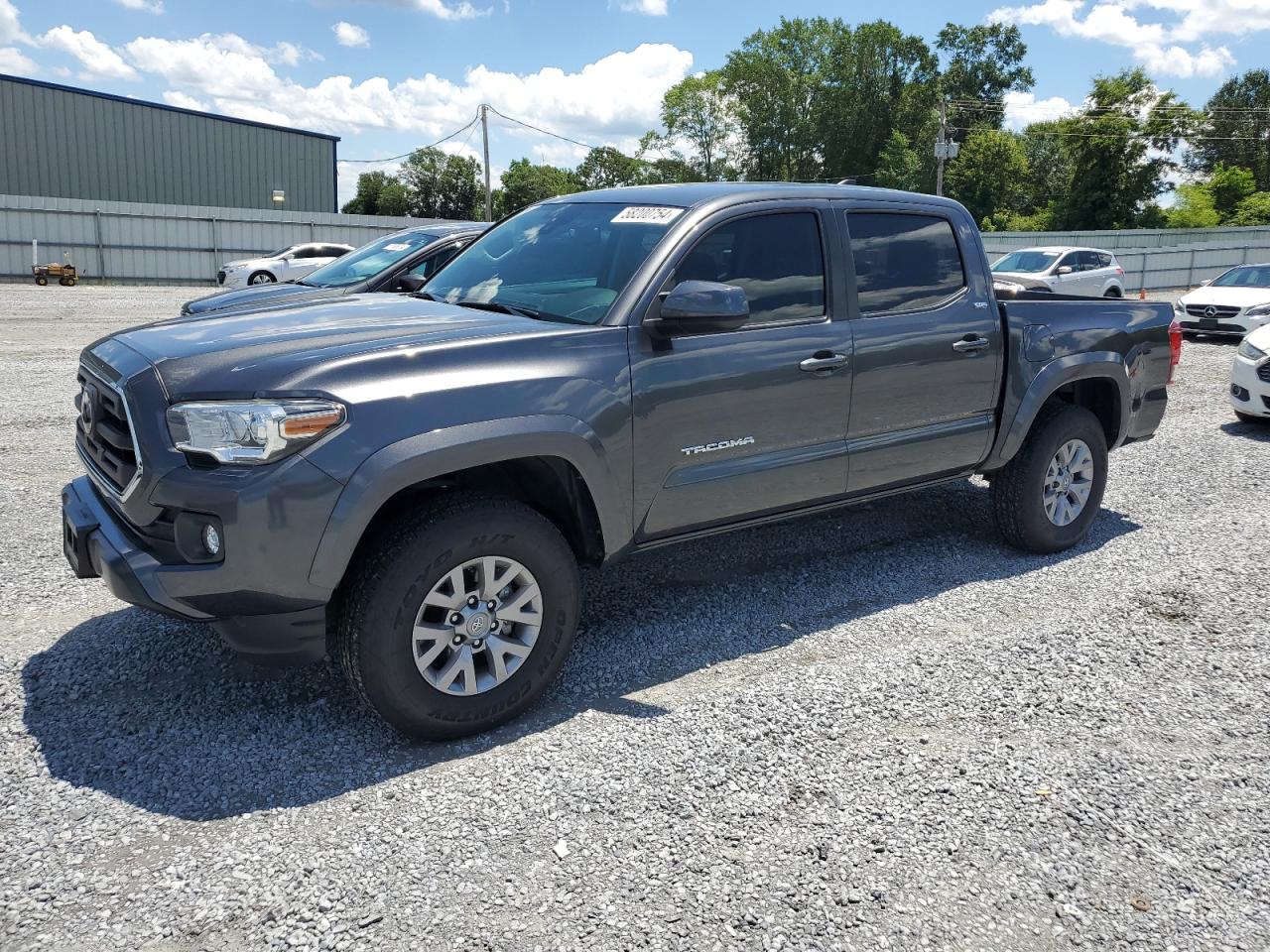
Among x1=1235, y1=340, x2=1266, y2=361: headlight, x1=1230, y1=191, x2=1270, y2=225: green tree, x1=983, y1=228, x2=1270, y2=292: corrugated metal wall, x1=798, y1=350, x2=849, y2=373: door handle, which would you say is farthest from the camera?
x1=1230, y1=191, x2=1270, y2=225: green tree

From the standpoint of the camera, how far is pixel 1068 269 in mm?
22062

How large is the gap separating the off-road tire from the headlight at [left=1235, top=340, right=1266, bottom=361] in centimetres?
875

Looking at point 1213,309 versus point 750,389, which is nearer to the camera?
point 750,389

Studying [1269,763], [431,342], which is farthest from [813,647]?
[431,342]

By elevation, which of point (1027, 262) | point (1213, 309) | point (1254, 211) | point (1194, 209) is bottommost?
point (1213, 309)

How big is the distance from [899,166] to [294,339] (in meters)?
78.7

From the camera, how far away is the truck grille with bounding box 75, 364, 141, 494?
3.30m

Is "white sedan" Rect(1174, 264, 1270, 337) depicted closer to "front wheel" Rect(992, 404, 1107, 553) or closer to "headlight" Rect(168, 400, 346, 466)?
"front wheel" Rect(992, 404, 1107, 553)

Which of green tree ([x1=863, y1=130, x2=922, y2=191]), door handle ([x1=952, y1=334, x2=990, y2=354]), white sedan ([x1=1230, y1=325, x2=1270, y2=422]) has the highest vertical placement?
green tree ([x1=863, y1=130, x2=922, y2=191])

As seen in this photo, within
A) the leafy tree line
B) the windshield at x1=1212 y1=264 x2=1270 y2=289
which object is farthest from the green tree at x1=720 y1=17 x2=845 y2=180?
the windshield at x1=1212 y1=264 x2=1270 y2=289

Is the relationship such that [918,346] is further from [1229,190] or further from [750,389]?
[1229,190]

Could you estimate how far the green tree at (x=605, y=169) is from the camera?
94.8 meters

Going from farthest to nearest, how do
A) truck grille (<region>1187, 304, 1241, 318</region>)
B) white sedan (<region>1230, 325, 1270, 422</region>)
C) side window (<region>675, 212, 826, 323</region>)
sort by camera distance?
truck grille (<region>1187, 304, 1241, 318</region>) → white sedan (<region>1230, 325, 1270, 422</region>) → side window (<region>675, 212, 826, 323</region>)

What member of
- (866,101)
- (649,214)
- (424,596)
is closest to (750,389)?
(649,214)
